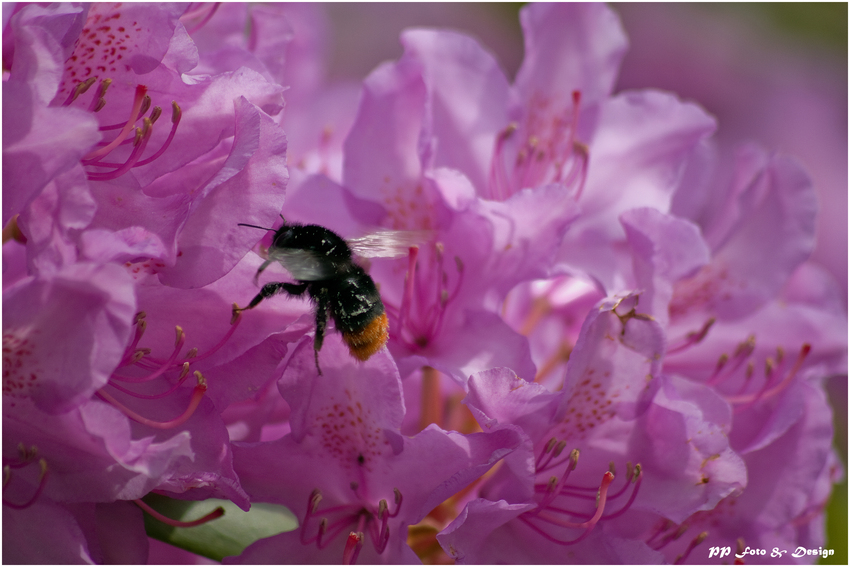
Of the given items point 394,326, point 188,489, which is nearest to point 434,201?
point 394,326

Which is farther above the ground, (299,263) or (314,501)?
(299,263)

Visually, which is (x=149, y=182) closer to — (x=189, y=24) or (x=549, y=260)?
(x=189, y=24)

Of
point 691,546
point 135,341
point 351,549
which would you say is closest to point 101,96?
point 135,341

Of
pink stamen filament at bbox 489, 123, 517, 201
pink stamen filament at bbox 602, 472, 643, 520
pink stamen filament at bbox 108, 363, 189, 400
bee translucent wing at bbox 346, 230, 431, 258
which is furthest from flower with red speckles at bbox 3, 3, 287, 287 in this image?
pink stamen filament at bbox 602, 472, 643, 520

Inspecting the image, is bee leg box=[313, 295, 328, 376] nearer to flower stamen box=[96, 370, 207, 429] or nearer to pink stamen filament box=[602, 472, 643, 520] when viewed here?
flower stamen box=[96, 370, 207, 429]

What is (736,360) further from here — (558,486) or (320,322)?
(320,322)

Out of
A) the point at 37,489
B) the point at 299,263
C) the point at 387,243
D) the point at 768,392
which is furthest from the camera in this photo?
the point at 768,392
